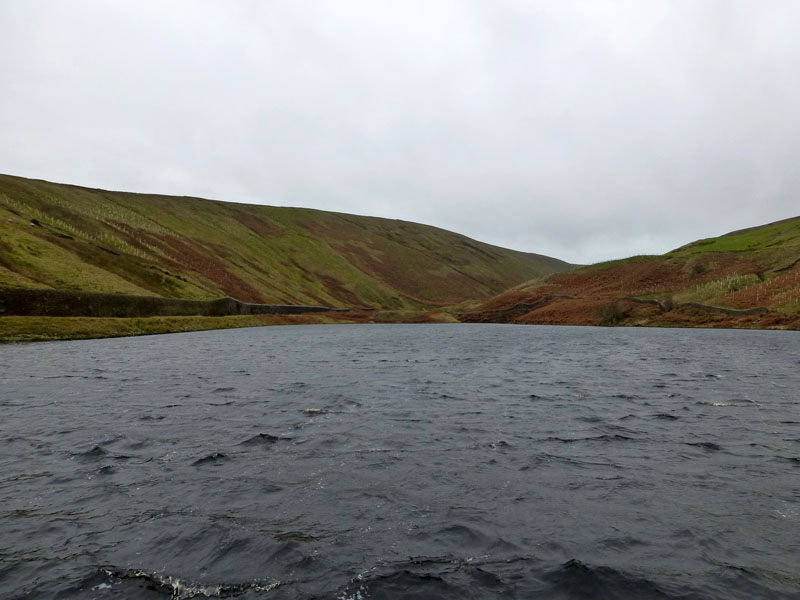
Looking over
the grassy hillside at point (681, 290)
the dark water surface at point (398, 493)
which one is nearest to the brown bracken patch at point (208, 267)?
the grassy hillside at point (681, 290)

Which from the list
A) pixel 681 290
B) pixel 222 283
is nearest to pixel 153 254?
pixel 222 283

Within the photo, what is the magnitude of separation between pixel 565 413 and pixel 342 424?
8.84 meters

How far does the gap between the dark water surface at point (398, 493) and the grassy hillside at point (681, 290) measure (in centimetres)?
6888

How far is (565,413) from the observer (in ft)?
64.2

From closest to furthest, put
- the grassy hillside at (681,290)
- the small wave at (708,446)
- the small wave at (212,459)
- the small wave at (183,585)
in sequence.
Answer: the small wave at (183,585)
the small wave at (212,459)
the small wave at (708,446)
the grassy hillside at (681,290)

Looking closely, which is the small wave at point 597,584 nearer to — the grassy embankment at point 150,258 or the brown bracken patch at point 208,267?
the grassy embankment at point 150,258

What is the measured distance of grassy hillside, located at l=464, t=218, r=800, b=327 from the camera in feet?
274

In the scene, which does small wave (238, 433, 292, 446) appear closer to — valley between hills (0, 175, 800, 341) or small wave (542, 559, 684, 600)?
small wave (542, 559, 684, 600)

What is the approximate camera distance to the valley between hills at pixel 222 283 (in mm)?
63500

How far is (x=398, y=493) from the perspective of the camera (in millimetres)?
11195

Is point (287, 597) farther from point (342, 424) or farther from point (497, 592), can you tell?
point (342, 424)

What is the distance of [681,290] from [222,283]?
4039 inches

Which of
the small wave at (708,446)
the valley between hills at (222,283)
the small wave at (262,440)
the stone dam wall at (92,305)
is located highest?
the valley between hills at (222,283)

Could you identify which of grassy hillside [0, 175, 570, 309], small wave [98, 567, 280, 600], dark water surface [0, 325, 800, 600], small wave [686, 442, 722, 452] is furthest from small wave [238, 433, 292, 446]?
grassy hillside [0, 175, 570, 309]
